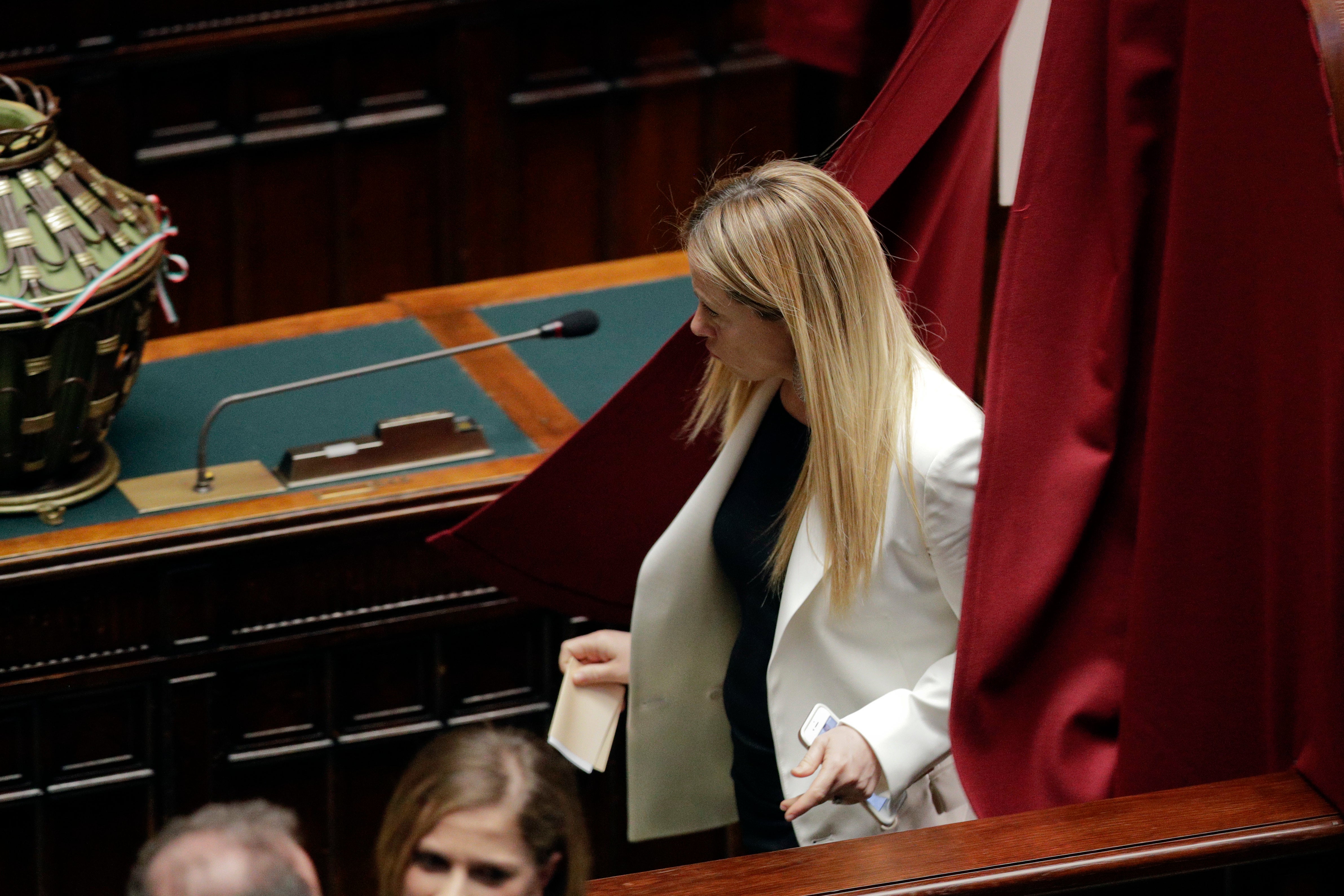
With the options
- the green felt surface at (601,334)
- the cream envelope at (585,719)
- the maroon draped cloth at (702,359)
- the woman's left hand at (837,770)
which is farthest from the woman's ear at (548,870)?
the green felt surface at (601,334)

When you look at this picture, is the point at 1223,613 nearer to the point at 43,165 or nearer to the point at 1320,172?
the point at 1320,172

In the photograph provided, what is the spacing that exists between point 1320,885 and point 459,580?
137 centimetres

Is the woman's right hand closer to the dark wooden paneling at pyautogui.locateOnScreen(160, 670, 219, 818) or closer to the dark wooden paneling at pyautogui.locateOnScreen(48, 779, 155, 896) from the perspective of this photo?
the dark wooden paneling at pyautogui.locateOnScreen(160, 670, 219, 818)

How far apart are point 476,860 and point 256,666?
57.0 inches

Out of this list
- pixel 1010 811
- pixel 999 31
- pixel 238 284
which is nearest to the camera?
pixel 1010 811

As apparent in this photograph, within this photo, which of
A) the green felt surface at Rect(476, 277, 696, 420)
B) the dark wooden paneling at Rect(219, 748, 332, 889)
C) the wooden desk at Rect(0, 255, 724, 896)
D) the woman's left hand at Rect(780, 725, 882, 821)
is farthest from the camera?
the green felt surface at Rect(476, 277, 696, 420)

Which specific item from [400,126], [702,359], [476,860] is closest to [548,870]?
[476,860]

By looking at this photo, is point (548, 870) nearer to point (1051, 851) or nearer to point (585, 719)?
point (1051, 851)

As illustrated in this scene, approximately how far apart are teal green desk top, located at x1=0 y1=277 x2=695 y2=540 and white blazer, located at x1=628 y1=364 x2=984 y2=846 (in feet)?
2.29

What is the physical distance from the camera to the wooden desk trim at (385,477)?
2.34 m

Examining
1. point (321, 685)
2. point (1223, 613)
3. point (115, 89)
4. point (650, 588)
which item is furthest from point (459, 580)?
point (115, 89)

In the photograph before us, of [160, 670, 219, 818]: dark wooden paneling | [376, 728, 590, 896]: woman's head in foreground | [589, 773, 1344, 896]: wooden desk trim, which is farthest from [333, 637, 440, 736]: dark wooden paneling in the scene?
[376, 728, 590, 896]: woman's head in foreground

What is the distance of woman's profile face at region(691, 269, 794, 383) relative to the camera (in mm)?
1699

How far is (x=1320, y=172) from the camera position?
1367 millimetres
